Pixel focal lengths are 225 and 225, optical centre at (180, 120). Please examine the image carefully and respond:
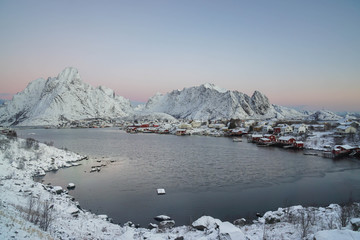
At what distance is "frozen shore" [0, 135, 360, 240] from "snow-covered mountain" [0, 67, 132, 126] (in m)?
111

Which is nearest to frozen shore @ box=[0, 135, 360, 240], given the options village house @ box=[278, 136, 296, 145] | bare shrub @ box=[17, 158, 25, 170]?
bare shrub @ box=[17, 158, 25, 170]

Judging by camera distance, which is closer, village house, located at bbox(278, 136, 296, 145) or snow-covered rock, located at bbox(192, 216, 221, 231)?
snow-covered rock, located at bbox(192, 216, 221, 231)

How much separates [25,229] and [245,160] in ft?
65.3

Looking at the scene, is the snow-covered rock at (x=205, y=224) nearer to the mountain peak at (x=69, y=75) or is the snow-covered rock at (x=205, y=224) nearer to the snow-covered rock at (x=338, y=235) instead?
the snow-covered rock at (x=338, y=235)

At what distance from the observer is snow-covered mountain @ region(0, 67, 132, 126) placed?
390 ft

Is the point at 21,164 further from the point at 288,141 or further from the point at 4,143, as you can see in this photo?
the point at 288,141

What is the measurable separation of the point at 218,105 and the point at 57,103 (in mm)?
91733

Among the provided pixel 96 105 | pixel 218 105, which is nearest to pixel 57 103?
pixel 96 105

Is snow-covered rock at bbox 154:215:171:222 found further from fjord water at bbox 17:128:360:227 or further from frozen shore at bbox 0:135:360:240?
frozen shore at bbox 0:135:360:240

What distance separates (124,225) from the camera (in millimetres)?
8625

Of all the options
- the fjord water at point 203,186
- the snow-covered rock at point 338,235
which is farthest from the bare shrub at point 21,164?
the snow-covered rock at point 338,235

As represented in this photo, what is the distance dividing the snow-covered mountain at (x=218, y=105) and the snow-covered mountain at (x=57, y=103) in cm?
4704

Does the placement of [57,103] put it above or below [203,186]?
above

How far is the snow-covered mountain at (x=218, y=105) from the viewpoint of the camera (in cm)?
12088
